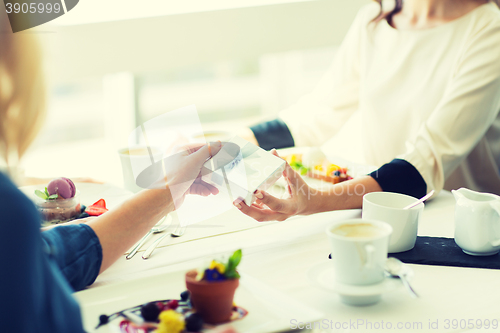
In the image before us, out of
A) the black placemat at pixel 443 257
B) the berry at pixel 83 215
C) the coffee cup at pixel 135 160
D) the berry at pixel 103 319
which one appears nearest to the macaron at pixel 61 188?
the berry at pixel 83 215

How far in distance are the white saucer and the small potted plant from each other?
132 mm

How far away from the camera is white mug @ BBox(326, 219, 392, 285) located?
0.58m

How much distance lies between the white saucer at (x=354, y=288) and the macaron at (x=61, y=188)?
504 millimetres

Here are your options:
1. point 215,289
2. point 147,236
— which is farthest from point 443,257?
point 147,236

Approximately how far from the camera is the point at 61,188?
87 cm

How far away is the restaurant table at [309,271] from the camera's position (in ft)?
1.90

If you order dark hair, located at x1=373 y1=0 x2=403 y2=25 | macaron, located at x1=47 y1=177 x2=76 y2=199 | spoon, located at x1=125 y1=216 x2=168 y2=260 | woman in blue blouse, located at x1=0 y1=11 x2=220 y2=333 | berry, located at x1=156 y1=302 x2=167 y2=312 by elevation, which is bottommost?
spoon, located at x1=125 y1=216 x2=168 y2=260

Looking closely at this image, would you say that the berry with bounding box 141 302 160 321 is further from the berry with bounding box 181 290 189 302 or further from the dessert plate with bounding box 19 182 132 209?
the dessert plate with bounding box 19 182 132 209

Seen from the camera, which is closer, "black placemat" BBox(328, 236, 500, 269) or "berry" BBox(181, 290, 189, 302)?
"berry" BBox(181, 290, 189, 302)

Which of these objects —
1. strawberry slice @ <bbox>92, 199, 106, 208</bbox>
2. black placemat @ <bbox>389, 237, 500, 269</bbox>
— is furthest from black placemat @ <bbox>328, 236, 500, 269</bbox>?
strawberry slice @ <bbox>92, 199, 106, 208</bbox>

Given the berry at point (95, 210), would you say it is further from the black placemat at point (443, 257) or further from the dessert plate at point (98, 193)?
the black placemat at point (443, 257)

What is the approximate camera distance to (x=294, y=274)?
→ 2.35 ft

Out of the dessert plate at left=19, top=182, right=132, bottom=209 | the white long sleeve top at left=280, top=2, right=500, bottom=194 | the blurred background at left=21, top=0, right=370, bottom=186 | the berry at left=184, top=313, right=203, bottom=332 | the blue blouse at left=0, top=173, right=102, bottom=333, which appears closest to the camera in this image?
the blue blouse at left=0, top=173, right=102, bottom=333

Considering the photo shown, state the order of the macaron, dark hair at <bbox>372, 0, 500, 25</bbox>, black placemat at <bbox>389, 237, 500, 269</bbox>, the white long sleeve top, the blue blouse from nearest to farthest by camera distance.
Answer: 1. the blue blouse
2. black placemat at <bbox>389, 237, 500, 269</bbox>
3. the macaron
4. the white long sleeve top
5. dark hair at <bbox>372, 0, 500, 25</bbox>
